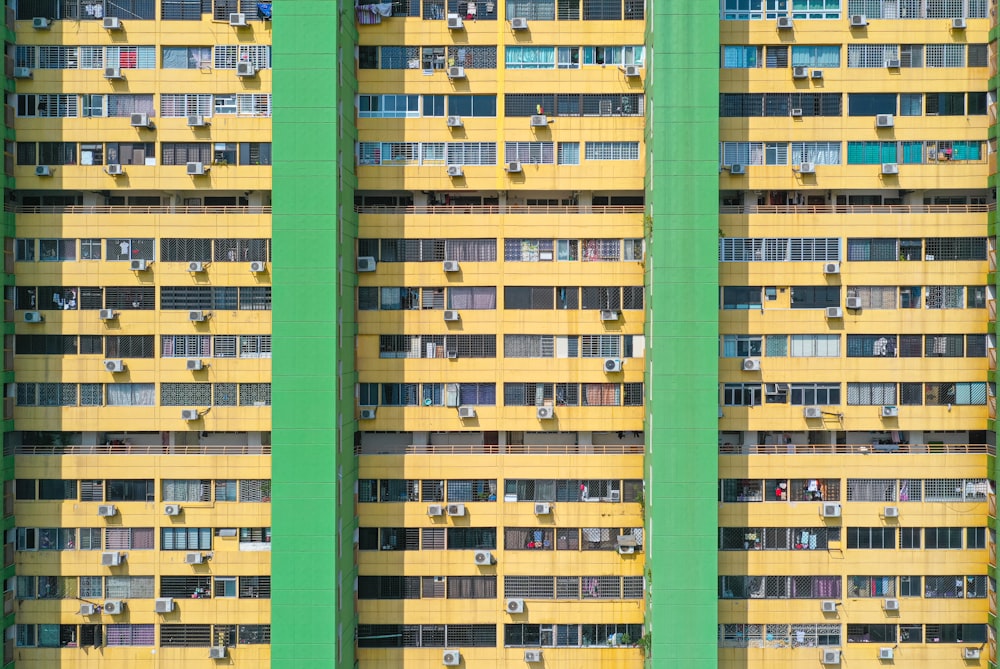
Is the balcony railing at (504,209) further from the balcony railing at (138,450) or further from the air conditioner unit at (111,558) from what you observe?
the air conditioner unit at (111,558)

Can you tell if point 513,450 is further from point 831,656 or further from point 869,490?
point 831,656

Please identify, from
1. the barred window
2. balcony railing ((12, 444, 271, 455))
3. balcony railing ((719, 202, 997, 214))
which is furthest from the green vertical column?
balcony railing ((12, 444, 271, 455))

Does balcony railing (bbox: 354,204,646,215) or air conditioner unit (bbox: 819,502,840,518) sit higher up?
balcony railing (bbox: 354,204,646,215)

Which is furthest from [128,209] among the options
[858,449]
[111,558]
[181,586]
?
[858,449]

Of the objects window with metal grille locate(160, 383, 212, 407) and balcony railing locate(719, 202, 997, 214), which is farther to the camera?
balcony railing locate(719, 202, 997, 214)

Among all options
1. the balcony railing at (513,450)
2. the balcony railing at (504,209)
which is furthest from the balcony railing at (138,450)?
the balcony railing at (504,209)

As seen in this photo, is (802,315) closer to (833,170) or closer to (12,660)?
(833,170)

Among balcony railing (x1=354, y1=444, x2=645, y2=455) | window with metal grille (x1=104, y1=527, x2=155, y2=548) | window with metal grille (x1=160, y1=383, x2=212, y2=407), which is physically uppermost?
window with metal grille (x1=160, y1=383, x2=212, y2=407)

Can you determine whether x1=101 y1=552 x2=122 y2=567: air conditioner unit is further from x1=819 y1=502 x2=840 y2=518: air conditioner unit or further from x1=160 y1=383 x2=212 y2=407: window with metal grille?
x1=819 y1=502 x2=840 y2=518: air conditioner unit
